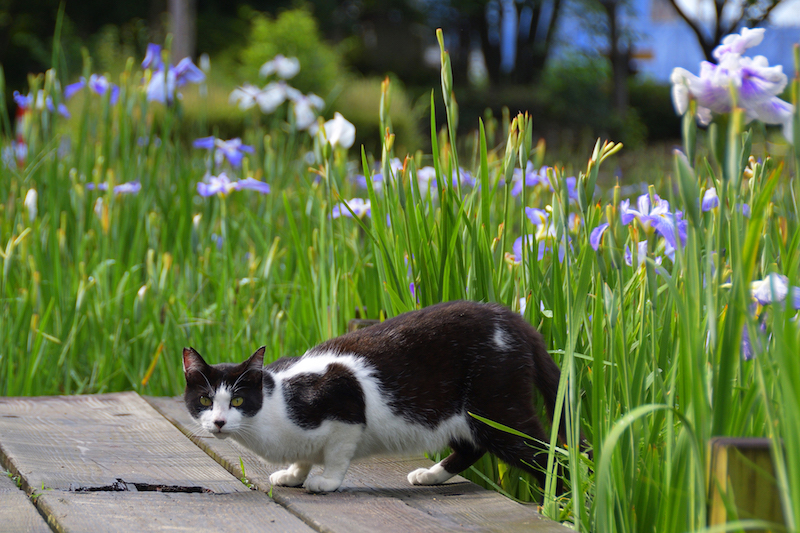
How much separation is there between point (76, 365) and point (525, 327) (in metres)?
2.22

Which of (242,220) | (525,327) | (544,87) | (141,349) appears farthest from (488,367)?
(544,87)

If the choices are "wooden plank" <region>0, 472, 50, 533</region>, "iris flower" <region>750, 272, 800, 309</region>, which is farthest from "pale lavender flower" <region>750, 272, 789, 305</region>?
"wooden plank" <region>0, 472, 50, 533</region>

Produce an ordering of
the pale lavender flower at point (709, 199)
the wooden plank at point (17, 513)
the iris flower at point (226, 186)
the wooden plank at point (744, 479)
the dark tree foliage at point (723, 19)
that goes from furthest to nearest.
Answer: the dark tree foliage at point (723, 19), the iris flower at point (226, 186), the pale lavender flower at point (709, 199), the wooden plank at point (17, 513), the wooden plank at point (744, 479)

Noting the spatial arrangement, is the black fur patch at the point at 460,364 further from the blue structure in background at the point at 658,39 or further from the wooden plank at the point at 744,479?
the blue structure in background at the point at 658,39

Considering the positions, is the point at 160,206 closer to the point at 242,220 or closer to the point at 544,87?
the point at 242,220

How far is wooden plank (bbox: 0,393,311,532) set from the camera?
5.05 ft

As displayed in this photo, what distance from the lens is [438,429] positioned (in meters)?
1.82

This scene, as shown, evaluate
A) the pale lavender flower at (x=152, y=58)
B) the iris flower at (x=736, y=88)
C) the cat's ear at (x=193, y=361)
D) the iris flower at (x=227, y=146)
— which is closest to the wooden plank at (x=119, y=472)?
the cat's ear at (x=193, y=361)

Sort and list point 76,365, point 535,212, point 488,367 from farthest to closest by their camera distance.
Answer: point 76,365 → point 535,212 → point 488,367

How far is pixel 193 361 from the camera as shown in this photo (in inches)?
73.4

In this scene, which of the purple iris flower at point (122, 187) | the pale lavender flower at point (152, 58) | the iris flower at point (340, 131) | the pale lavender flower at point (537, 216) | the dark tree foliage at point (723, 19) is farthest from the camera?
the dark tree foliage at point (723, 19)

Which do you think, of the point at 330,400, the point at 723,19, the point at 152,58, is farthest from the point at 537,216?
the point at 723,19

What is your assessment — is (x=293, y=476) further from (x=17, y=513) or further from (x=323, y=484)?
(x=17, y=513)

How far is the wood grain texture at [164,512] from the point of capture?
1.49 metres
